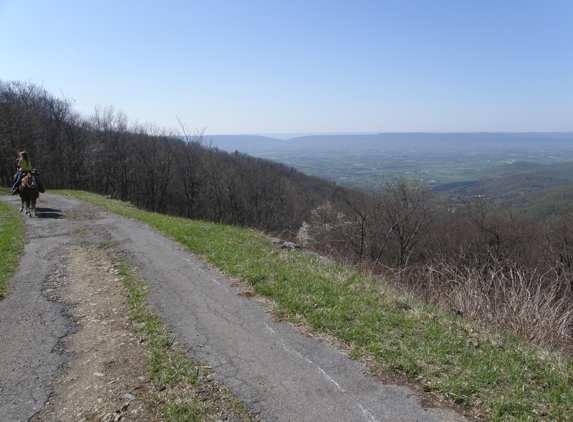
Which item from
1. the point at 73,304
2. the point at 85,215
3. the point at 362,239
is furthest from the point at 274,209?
the point at 73,304

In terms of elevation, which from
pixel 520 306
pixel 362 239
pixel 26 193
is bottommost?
pixel 362 239

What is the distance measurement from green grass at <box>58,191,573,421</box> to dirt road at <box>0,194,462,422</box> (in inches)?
15.4

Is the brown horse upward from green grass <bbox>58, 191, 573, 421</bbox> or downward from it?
upward

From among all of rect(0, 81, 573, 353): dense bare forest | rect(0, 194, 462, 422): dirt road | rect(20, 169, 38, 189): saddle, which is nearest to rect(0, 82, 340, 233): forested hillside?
rect(0, 81, 573, 353): dense bare forest

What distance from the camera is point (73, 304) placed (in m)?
6.52

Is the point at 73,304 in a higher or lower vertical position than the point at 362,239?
higher

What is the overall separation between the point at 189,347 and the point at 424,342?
324 cm

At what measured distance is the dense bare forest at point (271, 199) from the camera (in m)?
31.2

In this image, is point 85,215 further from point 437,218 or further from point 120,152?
point 120,152

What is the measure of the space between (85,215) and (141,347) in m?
12.9

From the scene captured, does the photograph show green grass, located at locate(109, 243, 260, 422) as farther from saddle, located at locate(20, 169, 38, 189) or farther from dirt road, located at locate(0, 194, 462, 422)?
saddle, located at locate(20, 169, 38, 189)

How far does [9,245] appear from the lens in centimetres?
1011

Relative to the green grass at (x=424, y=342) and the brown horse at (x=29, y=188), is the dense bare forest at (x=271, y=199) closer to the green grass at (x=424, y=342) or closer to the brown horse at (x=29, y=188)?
the green grass at (x=424, y=342)

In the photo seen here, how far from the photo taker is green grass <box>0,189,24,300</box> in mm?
7687
